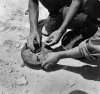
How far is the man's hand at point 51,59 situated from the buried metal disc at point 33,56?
0.12 metres

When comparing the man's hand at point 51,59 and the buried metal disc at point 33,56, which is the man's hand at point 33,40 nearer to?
the buried metal disc at point 33,56

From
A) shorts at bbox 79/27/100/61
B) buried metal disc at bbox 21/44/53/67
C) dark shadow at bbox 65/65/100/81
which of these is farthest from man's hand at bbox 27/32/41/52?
shorts at bbox 79/27/100/61

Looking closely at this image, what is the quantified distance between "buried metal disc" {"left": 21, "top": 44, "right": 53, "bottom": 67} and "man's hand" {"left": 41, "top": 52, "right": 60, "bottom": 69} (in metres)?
0.12

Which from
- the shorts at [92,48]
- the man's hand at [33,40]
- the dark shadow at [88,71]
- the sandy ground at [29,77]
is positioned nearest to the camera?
the shorts at [92,48]

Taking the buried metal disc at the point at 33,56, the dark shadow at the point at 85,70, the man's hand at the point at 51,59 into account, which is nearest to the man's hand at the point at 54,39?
the man's hand at the point at 51,59

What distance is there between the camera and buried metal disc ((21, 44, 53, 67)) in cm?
327

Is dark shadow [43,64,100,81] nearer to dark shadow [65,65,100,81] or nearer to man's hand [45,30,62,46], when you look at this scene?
dark shadow [65,65,100,81]

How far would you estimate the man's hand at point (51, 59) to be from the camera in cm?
306

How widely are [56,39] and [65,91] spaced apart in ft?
1.95

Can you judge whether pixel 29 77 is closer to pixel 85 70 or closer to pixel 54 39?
pixel 54 39

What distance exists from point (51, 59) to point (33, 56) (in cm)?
→ 34

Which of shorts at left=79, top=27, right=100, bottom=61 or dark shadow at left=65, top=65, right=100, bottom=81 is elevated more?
shorts at left=79, top=27, right=100, bottom=61

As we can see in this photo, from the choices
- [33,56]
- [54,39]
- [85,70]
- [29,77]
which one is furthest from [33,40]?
[85,70]

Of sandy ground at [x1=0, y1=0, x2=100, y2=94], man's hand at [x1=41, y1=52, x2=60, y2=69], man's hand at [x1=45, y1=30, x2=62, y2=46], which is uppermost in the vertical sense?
man's hand at [x1=45, y1=30, x2=62, y2=46]
